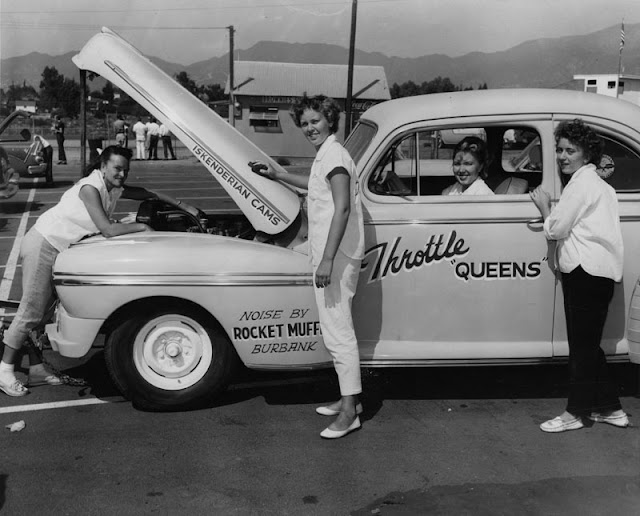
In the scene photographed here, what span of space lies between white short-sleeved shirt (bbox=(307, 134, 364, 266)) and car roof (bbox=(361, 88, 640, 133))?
683 millimetres

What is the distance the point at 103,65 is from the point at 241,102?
3956 centimetres

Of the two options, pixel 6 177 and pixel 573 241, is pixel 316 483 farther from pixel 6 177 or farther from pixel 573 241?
pixel 6 177

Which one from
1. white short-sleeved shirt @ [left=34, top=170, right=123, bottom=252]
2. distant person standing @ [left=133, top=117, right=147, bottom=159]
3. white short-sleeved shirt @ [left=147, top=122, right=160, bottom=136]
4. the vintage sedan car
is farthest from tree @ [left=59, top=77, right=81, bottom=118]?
the vintage sedan car

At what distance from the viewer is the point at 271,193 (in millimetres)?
5309

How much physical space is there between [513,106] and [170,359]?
8.45ft

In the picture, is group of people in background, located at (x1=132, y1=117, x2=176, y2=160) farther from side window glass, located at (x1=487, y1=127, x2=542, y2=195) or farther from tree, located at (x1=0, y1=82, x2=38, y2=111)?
side window glass, located at (x1=487, y1=127, x2=542, y2=195)

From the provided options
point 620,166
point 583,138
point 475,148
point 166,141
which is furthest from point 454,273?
point 166,141

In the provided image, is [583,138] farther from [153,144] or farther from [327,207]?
[153,144]

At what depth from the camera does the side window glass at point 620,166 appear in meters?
4.84

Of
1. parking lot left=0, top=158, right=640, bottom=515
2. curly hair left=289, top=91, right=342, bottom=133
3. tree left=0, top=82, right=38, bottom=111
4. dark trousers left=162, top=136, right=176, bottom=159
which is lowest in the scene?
parking lot left=0, top=158, right=640, bottom=515

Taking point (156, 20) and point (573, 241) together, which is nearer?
point (573, 241)

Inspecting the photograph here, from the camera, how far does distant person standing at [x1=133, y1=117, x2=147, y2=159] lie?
2628 cm

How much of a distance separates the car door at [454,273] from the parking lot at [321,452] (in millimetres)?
453

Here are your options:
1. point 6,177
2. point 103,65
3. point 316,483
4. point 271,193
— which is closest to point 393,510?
point 316,483
